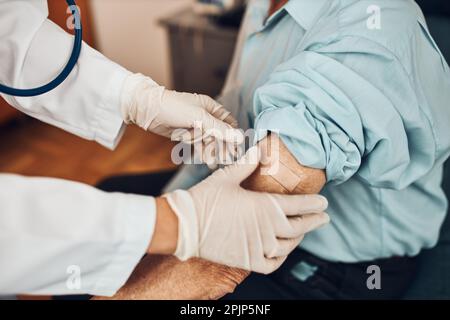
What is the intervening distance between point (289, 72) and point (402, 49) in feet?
0.58

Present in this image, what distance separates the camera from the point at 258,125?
0.68 metres

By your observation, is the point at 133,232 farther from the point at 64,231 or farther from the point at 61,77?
the point at 61,77

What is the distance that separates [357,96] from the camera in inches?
25.8

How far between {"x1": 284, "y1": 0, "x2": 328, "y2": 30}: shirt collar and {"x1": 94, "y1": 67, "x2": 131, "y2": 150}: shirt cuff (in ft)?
1.01

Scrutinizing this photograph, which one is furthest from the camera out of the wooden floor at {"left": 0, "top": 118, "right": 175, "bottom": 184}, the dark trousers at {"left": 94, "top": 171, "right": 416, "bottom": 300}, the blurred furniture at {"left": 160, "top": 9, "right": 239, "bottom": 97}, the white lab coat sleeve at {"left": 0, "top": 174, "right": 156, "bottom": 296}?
the wooden floor at {"left": 0, "top": 118, "right": 175, "bottom": 184}

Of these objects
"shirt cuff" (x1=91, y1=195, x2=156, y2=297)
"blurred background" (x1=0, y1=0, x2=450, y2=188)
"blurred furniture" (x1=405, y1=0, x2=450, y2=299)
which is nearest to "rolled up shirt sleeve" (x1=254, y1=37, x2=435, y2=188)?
"shirt cuff" (x1=91, y1=195, x2=156, y2=297)

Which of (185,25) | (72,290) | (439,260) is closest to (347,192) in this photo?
(439,260)

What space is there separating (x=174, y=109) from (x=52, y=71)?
205 mm

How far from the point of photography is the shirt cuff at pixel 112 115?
74 centimetres

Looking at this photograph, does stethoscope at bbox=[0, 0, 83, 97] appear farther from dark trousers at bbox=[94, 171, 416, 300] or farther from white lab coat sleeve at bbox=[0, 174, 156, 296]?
dark trousers at bbox=[94, 171, 416, 300]

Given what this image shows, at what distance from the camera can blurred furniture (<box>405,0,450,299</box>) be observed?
0.95 m

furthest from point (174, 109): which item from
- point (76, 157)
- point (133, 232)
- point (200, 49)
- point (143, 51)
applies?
point (76, 157)
